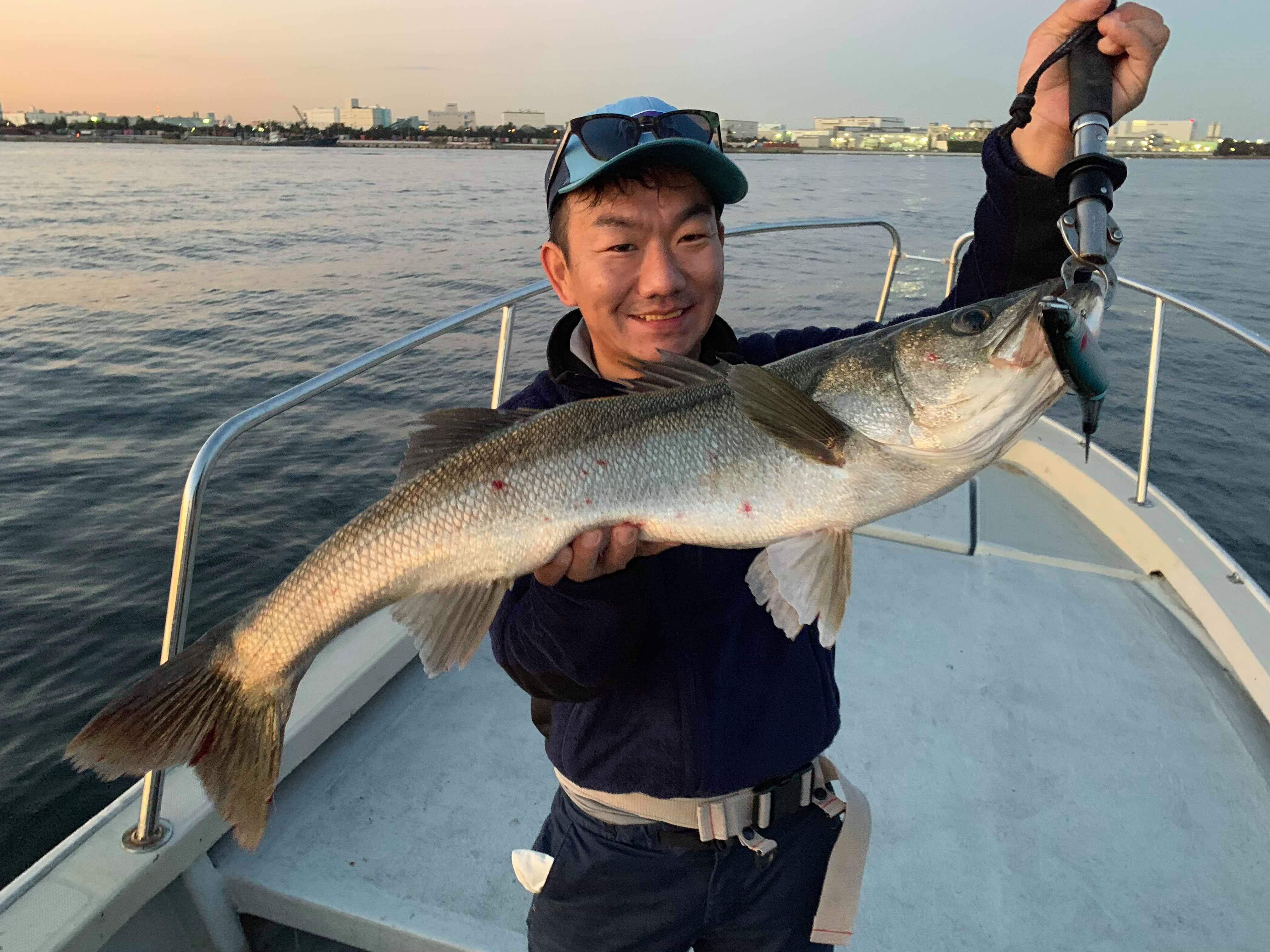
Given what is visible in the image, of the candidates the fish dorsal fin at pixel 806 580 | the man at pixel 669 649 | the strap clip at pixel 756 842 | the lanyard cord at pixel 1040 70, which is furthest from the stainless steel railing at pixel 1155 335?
the strap clip at pixel 756 842

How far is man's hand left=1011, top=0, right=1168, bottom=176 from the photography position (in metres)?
1.98

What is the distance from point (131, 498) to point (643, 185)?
1000 cm

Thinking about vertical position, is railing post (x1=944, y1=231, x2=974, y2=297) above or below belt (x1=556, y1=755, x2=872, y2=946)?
above

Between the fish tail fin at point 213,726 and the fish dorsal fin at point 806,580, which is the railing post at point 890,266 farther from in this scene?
the fish tail fin at point 213,726

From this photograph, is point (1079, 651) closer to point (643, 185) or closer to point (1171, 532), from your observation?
point (1171, 532)

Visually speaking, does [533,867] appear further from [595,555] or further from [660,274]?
[660,274]

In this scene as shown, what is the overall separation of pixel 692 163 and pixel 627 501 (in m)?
1.03

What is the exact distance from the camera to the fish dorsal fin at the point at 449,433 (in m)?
2.13

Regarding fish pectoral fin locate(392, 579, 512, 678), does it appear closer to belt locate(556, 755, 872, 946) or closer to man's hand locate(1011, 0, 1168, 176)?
belt locate(556, 755, 872, 946)

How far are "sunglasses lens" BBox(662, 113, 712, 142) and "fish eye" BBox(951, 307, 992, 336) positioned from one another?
909 millimetres

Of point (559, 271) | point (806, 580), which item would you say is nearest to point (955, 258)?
point (559, 271)

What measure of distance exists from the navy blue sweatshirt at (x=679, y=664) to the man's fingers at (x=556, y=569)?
0.10ft

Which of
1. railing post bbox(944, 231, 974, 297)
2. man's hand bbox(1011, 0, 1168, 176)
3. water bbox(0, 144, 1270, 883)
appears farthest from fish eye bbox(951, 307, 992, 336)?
water bbox(0, 144, 1270, 883)

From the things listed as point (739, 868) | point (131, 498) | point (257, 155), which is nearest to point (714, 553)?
point (739, 868)
